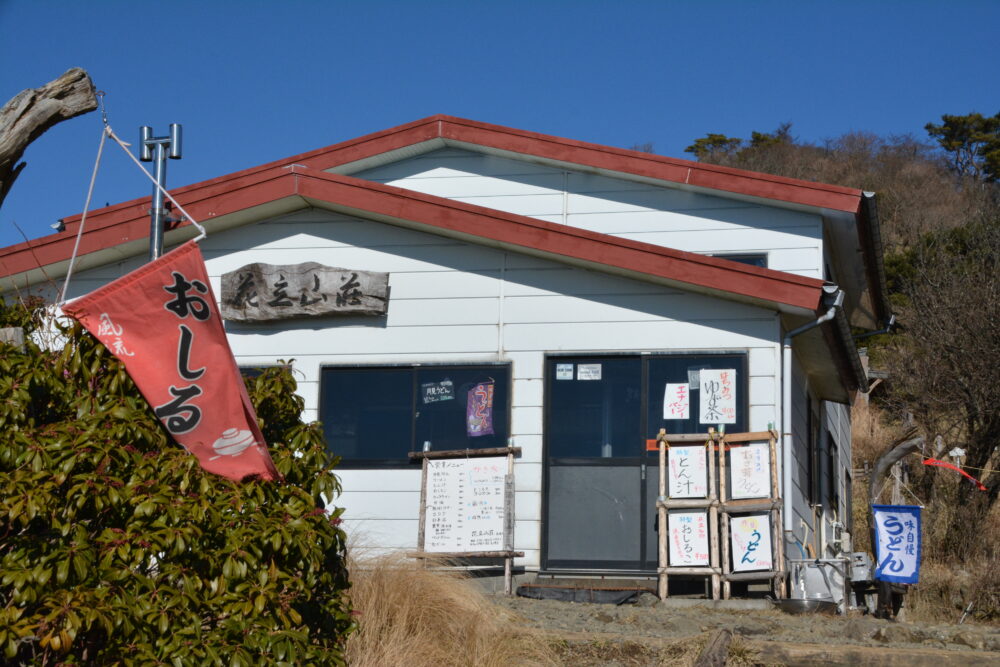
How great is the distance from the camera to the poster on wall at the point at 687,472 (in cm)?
1021

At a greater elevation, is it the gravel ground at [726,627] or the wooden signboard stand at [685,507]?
the wooden signboard stand at [685,507]

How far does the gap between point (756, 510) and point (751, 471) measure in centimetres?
36

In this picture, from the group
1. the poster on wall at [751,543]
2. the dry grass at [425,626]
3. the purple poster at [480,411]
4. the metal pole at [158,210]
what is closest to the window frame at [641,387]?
the purple poster at [480,411]

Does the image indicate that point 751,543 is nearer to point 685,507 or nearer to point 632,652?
point 685,507

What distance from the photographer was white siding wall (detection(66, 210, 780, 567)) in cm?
1064

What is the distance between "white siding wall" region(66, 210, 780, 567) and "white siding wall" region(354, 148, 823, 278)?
2.84 metres

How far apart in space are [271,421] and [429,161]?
924 cm

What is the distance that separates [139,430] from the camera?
16.0ft

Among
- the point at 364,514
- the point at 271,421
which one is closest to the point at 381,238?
the point at 364,514

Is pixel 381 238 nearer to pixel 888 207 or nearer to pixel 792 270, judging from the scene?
pixel 792 270

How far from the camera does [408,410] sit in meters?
11.2

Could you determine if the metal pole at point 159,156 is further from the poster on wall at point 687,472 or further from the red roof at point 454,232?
the poster on wall at point 687,472

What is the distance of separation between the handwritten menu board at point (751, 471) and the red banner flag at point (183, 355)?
5967 millimetres

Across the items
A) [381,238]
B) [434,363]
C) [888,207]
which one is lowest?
[434,363]
